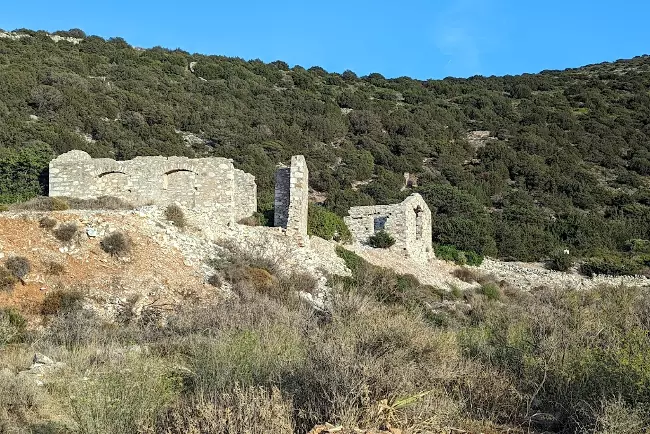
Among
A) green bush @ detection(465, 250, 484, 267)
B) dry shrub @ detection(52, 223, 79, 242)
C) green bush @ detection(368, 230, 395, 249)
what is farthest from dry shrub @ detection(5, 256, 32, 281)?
green bush @ detection(465, 250, 484, 267)

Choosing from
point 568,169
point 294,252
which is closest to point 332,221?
point 294,252

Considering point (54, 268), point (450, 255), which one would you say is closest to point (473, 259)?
point (450, 255)

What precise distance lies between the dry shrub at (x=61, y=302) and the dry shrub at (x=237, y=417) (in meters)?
8.72

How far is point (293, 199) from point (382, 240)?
5507mm

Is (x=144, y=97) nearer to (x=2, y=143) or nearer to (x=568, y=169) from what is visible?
(x=2, y=143)

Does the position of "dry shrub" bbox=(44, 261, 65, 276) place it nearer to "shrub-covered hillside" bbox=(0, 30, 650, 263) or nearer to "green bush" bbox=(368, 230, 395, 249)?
"shrub-covered hillside" bbox=(0, 30, 650, 263)

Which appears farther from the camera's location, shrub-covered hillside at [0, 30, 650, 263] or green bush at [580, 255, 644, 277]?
shrub-covered hillside at [0, 30, 650, 263]

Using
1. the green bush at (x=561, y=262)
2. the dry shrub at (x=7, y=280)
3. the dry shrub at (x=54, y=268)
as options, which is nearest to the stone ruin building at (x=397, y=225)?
the green bush at (x=561, y=262)

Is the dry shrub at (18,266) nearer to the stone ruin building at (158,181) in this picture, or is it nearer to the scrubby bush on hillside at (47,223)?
the scrubby bush on hillside at (47,223)

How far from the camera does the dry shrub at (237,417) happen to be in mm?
4406

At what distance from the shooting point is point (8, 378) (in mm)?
6746

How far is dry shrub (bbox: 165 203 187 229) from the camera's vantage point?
58.3ft

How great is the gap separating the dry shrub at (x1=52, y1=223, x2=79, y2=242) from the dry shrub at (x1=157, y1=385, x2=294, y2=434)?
452 inches

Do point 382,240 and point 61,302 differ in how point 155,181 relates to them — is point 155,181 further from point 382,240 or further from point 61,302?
point 61,302
